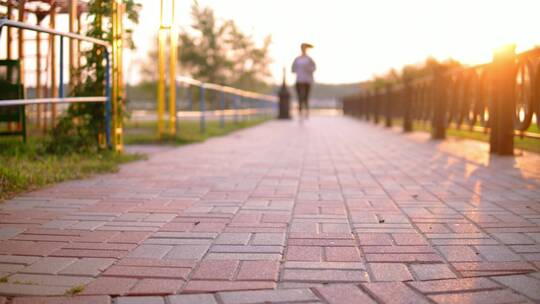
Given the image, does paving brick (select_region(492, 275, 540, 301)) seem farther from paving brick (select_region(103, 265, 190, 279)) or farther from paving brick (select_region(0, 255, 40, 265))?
paving brick (select_region(0, 255, 40, 265))

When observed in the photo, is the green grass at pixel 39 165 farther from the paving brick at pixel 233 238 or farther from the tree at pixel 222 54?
the tree at pixel 222 54

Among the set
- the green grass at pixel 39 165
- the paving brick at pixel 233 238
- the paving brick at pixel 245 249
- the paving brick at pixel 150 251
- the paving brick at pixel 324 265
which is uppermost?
the green grass at pixel 39 165

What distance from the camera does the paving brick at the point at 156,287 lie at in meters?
2.33

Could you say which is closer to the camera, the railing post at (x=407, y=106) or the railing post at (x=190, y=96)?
the railing post at (x=190, y=96)

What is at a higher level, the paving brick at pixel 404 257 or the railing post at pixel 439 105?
the railing post at pixel 439 105

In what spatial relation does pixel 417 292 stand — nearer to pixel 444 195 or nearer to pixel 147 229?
pixel 147 229

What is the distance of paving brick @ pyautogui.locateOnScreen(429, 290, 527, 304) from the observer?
2240mm

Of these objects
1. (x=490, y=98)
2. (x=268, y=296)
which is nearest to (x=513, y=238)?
(x=268, y=296)

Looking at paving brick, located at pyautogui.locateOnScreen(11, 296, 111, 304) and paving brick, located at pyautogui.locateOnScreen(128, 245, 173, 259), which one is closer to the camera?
paving brick, located at pyautogui.locateOnScreen(11, 296, 111, 304)

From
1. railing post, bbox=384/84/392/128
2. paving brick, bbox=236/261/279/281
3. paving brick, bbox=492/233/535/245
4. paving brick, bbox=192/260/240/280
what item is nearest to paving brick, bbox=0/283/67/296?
paving brick, bbox=192/260/240/280

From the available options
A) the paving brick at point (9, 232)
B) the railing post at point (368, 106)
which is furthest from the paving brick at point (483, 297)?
the railing post at point (368, 106)

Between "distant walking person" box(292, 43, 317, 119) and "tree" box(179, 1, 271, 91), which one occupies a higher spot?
"tree" box(179, 1, 271, 91)

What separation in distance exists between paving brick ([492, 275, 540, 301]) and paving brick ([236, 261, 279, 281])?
92 cm

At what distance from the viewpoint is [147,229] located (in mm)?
3422
